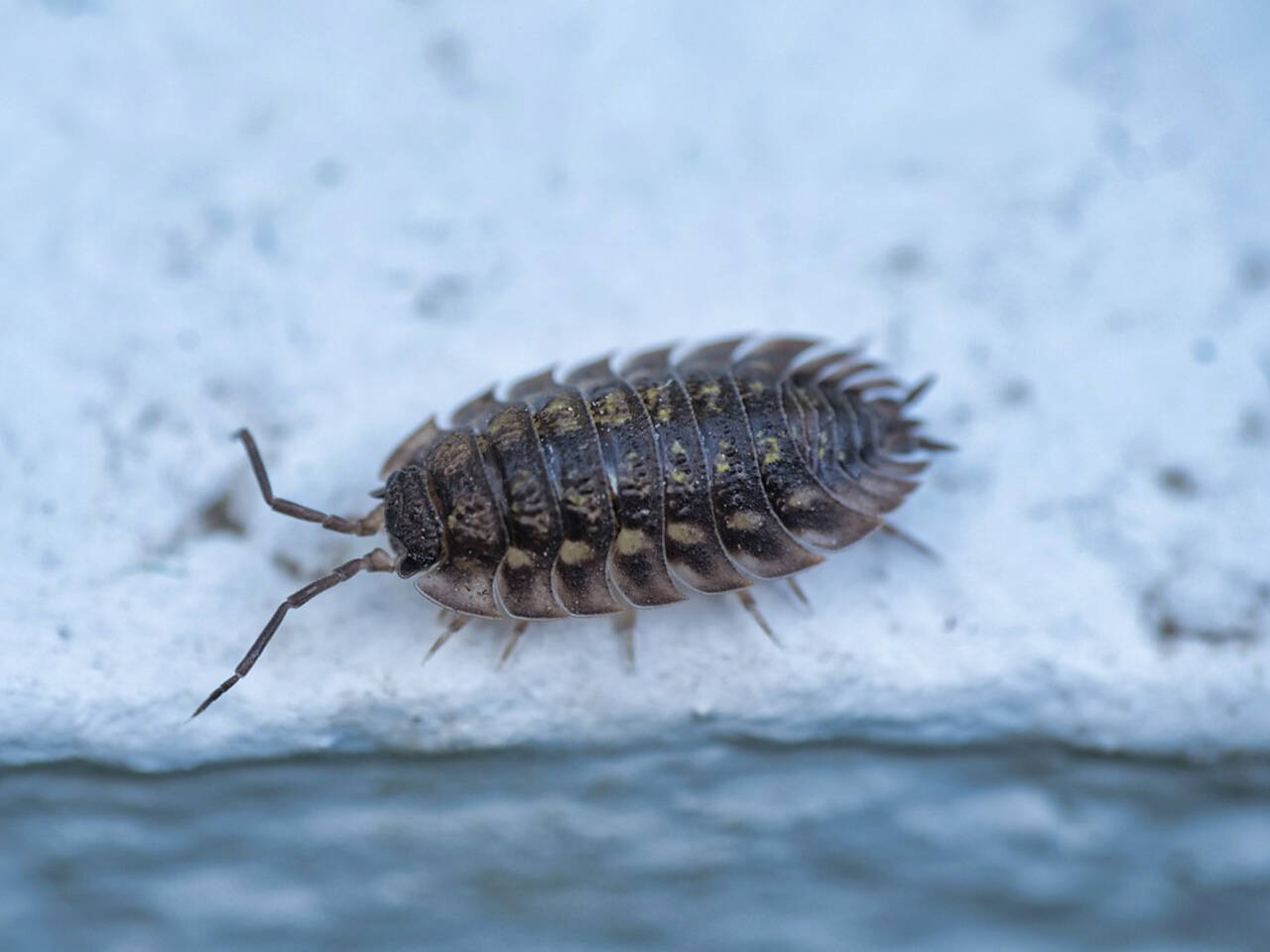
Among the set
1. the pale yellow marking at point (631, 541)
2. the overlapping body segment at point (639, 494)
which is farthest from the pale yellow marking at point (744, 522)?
the pale yellow marking at point (631, 541)

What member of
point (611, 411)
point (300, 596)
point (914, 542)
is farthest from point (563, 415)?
point (914, 542)

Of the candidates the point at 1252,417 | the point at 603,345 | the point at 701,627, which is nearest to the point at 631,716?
the point at 701,627

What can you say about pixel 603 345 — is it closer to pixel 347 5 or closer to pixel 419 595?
→ pixel 419 595

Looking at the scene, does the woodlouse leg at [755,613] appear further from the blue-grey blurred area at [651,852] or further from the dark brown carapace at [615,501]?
the blue-grey blurred area at [651,852]

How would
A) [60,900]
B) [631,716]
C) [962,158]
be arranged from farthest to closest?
[962,158], [631,716], [60,900]

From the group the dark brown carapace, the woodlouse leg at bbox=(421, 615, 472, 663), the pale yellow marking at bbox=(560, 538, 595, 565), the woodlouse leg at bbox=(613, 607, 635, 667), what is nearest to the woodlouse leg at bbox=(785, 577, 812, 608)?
the dark brown carapace
